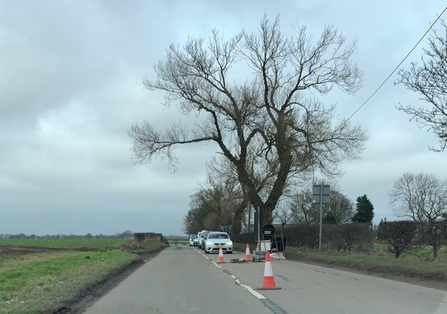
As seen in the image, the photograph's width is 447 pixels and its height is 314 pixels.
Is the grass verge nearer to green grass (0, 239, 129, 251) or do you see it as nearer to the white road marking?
the white road marking

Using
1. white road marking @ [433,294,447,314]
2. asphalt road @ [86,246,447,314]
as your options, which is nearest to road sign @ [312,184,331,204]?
asphalt road @ [86,246,447,314]

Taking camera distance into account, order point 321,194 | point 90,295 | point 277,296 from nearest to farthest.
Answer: point 277,296, point 90,295, point 321,194

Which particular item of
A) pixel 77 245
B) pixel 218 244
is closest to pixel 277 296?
pixel 218 244

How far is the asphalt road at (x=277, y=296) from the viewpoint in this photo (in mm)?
8844

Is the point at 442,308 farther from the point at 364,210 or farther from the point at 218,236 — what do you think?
the point at 364,210

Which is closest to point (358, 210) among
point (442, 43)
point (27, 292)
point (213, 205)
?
point (213, 205)

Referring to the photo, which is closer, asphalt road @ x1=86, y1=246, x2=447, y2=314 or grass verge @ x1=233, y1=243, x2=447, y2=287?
asphalt road @ x1=86, y1=246, x2=447, y2=314

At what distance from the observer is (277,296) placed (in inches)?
406

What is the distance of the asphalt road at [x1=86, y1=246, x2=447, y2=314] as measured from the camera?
8.84m

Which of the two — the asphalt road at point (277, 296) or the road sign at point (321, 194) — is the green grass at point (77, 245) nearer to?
the road sign at point (321, 194)

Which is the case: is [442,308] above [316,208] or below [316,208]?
below

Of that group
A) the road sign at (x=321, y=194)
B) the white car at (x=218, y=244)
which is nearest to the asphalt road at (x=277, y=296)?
the road sign at (x=321, y=194)

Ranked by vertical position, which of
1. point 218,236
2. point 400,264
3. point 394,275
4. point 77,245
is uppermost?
point 218,236

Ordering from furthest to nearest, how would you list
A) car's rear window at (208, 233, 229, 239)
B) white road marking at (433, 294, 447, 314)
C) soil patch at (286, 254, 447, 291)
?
car's rear window at (208, 233, 229, 239) → soil patch at (286, 254, 447, 291) → white road marking at (433, 294, 447, 314)
